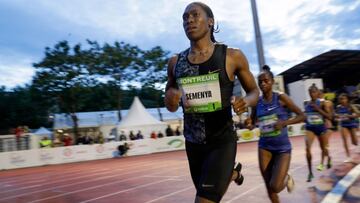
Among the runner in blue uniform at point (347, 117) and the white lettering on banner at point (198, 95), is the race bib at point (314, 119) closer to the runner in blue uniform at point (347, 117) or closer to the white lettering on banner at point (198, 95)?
the runner in blue uniform at point (347, 117)

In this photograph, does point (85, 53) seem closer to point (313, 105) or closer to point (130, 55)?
point (130, 55)

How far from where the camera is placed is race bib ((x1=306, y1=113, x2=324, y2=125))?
850 centimetres

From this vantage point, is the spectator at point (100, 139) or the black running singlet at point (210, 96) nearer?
the black running singlet at point (210, 96)

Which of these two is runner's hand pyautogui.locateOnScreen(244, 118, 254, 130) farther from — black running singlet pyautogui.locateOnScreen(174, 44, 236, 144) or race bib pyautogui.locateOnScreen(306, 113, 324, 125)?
race bib pyautogui.locateOnScreen(306, 113, 324, 125)

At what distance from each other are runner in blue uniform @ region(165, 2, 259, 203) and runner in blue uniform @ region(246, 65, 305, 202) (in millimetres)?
2082

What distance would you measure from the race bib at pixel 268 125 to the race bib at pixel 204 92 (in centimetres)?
253

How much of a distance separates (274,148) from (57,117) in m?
34.6

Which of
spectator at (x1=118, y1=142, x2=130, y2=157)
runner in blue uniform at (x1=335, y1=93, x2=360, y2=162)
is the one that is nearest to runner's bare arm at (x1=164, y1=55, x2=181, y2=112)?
runner in blue uniform at (x1=335, y1=93, x2=360, y2=162)

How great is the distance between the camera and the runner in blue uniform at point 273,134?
4984mm

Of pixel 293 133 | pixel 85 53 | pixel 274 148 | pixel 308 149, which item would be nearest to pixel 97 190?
pixel 308 149

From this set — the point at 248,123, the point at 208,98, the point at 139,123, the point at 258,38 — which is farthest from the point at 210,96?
the point at 139,123

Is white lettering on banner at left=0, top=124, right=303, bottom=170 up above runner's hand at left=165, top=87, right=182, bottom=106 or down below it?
below

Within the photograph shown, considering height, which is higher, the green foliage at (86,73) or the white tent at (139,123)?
the green foliage at (86,73)

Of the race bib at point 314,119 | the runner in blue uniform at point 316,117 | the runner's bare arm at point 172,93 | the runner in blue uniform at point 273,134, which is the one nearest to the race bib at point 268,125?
the runner in blue uniform at point 273,134
